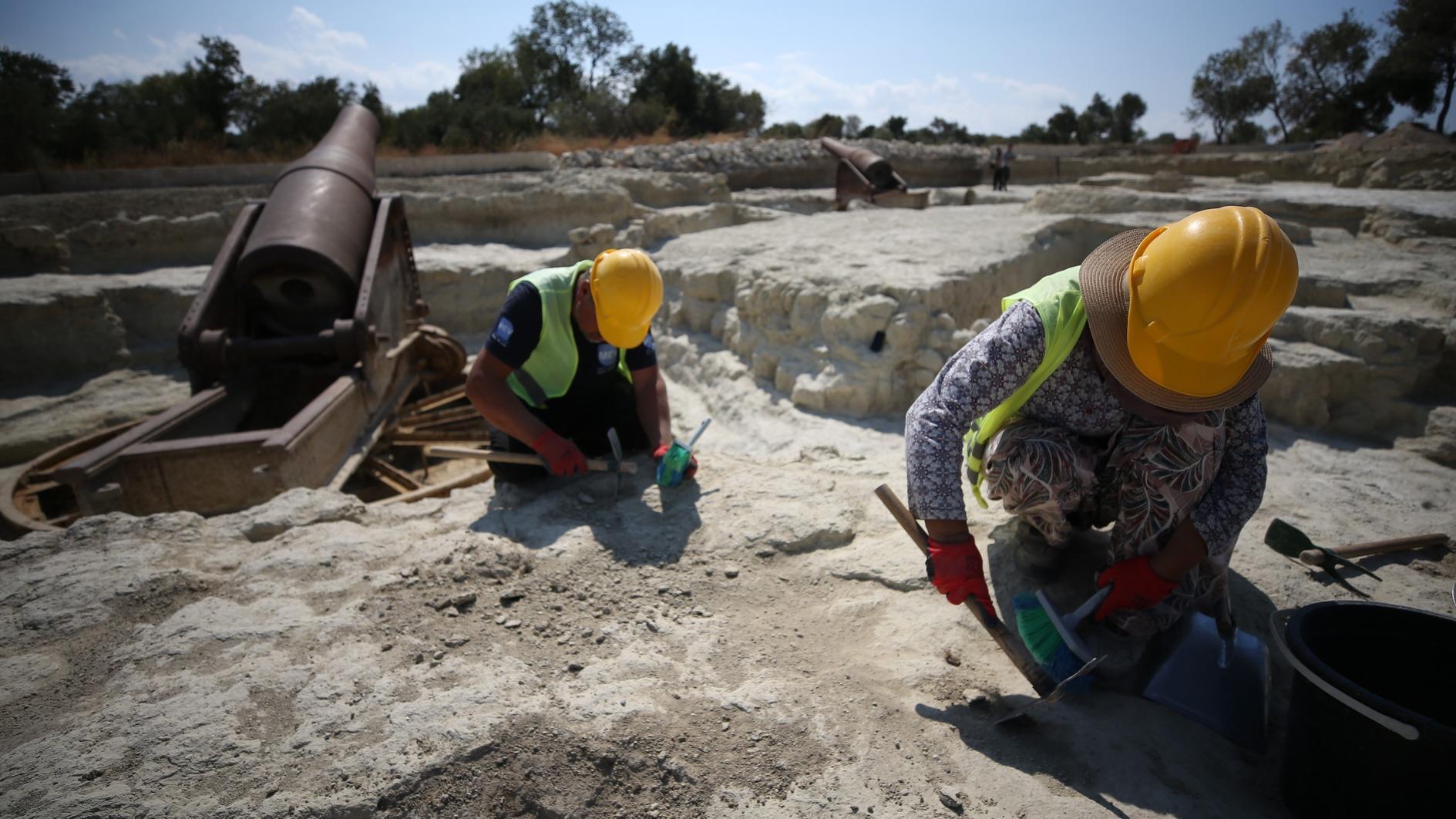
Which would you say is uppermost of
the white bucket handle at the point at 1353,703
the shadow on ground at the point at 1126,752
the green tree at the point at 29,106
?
the green tree at the point at 29,106

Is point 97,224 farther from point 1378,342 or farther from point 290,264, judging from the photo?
point 1378,342

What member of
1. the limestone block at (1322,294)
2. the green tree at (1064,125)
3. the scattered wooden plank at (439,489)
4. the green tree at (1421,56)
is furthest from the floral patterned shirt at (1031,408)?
the green tree at (1064,125)

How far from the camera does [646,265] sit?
9.52ft

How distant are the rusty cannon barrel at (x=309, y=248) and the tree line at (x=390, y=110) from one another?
935cm

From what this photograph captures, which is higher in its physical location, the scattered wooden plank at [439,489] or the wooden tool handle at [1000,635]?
the wooden tool handle at [1000,635]

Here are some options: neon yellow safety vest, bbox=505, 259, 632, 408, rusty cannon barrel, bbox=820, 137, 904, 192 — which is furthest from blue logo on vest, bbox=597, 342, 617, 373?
rusty cannon barrel, bbox=820, 137, 904, 192

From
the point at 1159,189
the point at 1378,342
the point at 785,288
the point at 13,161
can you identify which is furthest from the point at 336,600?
the point at 13,161

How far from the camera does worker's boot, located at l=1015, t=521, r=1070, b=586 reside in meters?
2.30

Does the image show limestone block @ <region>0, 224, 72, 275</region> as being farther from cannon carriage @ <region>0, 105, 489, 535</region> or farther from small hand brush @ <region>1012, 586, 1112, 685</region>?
small hand brush @ <region>1012, 586, 1112, 685</region>

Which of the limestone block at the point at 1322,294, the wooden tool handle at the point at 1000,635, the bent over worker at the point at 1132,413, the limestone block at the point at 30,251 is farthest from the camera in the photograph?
the limestone block at the point at 30,251

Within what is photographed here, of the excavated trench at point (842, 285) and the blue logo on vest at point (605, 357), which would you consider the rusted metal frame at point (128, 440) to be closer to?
the blue logo on vest at point (605, 357)

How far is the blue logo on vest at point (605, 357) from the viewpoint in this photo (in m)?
3.29

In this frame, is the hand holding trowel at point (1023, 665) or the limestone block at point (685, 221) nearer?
the hand holding trowel at point (1023, 665)

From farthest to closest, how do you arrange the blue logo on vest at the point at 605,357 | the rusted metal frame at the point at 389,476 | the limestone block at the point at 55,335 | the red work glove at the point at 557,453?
the limestone block at the point at 55,335
the rusted metal frame at the point at 389,476
the blue logo on vest at the point at 605,357
the red work glove at the point at 557,453
